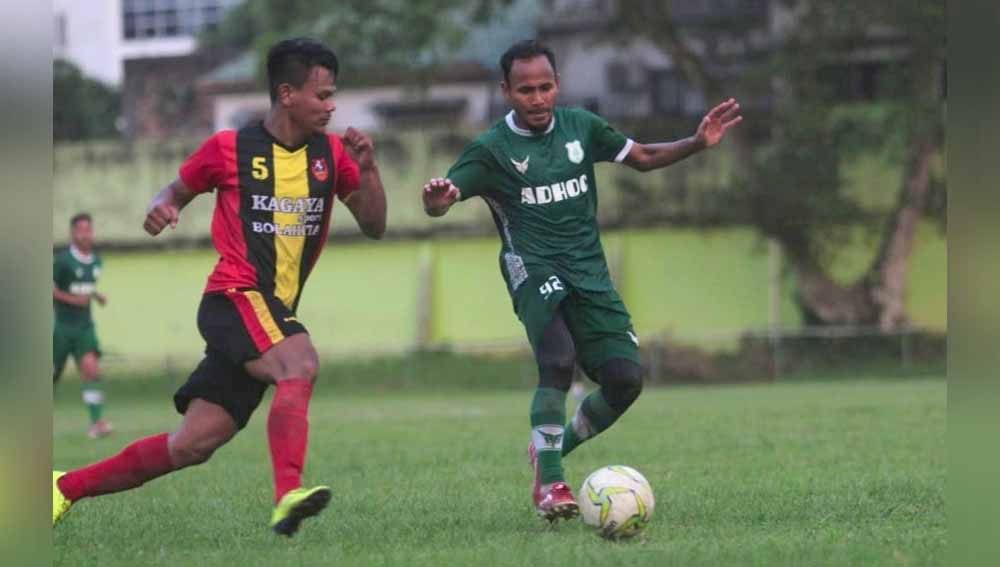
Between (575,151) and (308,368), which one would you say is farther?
(575,151)

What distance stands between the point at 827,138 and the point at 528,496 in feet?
79.4

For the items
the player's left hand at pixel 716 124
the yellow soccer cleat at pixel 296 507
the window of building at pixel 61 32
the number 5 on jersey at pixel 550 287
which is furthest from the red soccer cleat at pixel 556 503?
the window of building at pixel 61 32

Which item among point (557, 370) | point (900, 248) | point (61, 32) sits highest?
point (61, 32)

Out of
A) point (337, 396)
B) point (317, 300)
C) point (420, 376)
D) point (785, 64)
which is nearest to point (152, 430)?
point (337, 396)

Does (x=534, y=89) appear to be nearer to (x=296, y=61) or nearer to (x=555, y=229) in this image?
(x=555, y=229)

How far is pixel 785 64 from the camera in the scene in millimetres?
31750

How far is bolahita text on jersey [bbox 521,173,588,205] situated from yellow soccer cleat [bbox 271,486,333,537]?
2197mm

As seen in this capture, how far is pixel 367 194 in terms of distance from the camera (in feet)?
24.2

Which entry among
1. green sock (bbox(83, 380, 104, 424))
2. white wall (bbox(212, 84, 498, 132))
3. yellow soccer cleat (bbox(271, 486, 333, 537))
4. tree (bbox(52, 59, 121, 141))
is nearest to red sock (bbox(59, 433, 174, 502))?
yellow soccer cleat (bbox(271, 486, 333, 537))

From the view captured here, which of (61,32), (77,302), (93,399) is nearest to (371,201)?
(93,399)

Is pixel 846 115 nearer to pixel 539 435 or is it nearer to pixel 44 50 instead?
pixel 539 435

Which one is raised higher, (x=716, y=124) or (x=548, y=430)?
(x=716, y=124)

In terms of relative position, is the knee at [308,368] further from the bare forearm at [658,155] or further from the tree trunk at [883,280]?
the tree trunk at [883,280]

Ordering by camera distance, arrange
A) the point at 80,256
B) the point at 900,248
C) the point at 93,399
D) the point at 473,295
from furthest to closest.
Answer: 1. the point at 473,295
2. the point at 900,248
3. the point at 80,256
4. the point at 93,399
